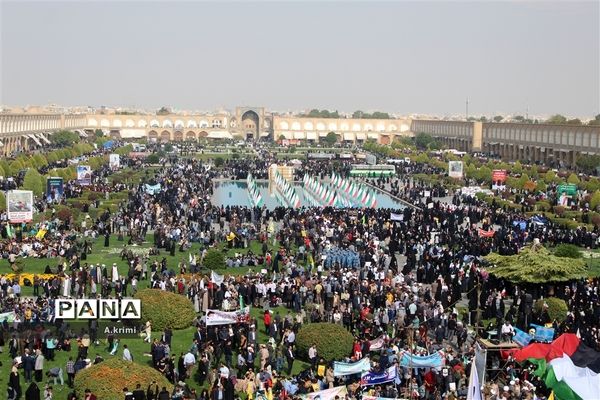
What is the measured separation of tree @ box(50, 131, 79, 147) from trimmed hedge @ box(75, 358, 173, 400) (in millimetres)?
69141

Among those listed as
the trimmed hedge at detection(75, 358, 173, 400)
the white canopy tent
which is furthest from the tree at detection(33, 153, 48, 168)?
the white canopy tent

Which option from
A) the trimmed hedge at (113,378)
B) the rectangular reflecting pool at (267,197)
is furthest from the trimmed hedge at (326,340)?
the rectangular reflecting pool at (267,197)

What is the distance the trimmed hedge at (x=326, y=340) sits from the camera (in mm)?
14547

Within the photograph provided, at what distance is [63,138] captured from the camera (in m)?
80.6

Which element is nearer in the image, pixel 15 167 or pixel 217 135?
pixel 15 167

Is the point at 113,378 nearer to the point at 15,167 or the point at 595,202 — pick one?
the point at 595,202

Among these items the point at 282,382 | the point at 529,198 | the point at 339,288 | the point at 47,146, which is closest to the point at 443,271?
the point at 339,288

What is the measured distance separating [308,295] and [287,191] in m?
21.9

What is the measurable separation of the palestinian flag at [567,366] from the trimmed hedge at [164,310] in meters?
6.38

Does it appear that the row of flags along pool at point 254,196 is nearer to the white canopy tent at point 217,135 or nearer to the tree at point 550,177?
the tree at point 550,177

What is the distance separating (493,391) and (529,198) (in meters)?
27.3

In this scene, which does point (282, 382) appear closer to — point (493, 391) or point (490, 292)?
point (493, 391)

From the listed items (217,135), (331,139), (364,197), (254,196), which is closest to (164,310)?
(364,197)

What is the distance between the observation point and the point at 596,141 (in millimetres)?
57688
